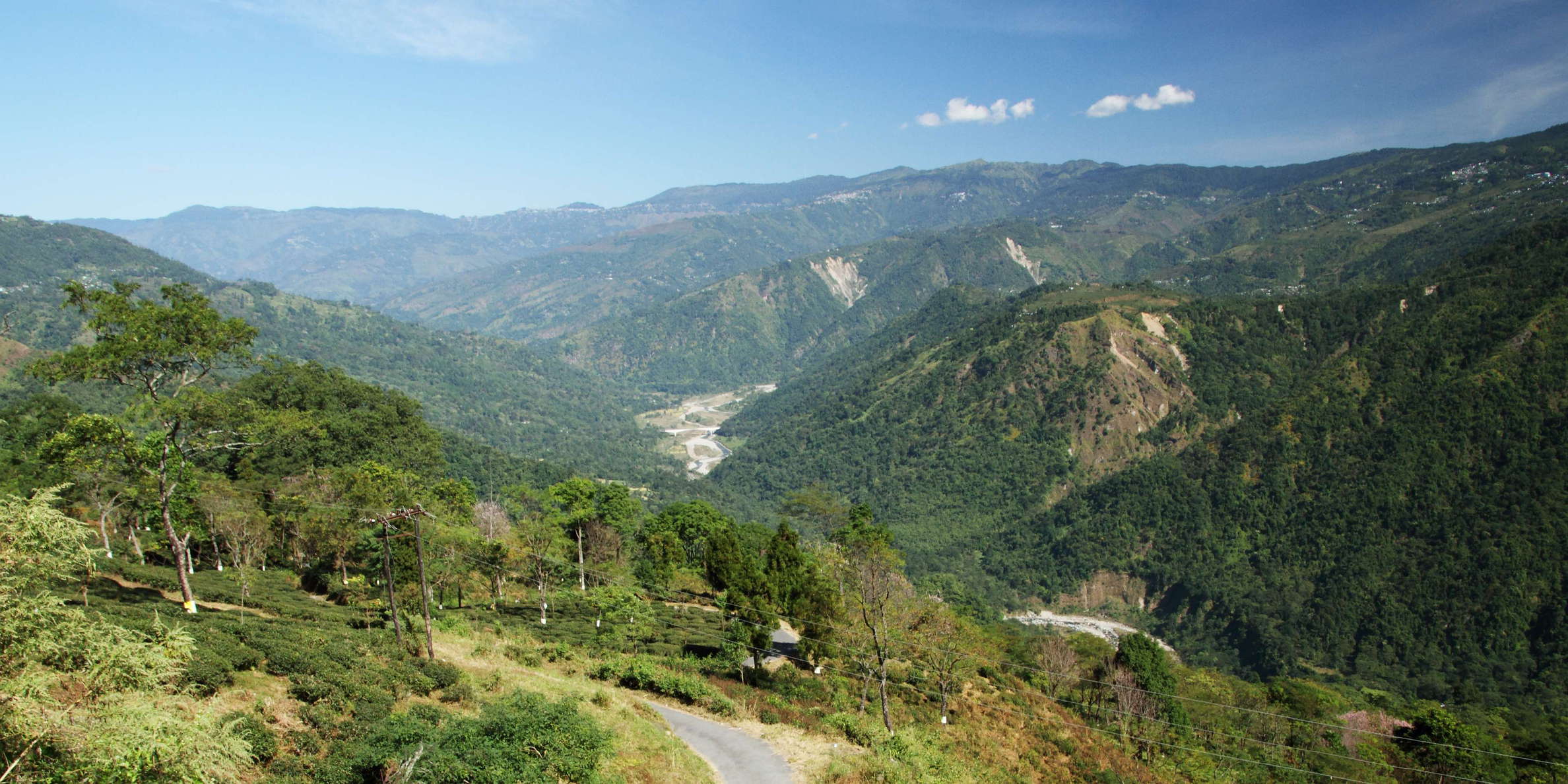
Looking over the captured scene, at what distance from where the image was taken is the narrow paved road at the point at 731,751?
31.8 m

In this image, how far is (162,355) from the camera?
94.7 feet

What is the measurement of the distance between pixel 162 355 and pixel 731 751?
28.6 metres

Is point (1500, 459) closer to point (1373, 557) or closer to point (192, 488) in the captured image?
point (1373, 557)

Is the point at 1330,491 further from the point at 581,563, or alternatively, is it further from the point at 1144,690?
the point at 581,563

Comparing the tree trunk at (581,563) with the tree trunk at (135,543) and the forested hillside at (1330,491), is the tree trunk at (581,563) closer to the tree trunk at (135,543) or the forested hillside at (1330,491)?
the tree trunk at (135,543)

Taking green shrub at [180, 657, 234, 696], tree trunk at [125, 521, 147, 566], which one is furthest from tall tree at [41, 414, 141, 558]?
tree trunk at [125, 521, 147, 566]

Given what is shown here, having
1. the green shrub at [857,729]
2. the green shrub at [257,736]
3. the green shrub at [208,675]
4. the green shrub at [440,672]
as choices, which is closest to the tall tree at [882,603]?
the green shrub at [857,729]

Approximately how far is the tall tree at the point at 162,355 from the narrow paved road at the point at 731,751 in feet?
70.6

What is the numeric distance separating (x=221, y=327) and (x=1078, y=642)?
7378 centimetres

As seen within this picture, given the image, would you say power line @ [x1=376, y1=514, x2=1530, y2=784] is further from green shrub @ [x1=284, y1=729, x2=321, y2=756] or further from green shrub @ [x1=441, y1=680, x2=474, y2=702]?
green shrub @ [x1=284, y1=729, x2=321, y2=756]

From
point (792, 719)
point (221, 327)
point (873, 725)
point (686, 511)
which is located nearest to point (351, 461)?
point (686, 511)

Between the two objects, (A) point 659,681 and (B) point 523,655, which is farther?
(A) point 659,681

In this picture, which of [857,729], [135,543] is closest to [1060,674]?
[857,729]

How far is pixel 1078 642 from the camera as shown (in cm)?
7450
